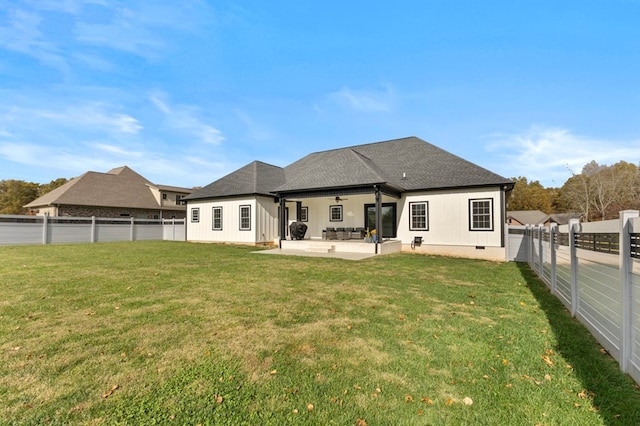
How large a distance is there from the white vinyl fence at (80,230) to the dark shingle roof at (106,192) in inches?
267

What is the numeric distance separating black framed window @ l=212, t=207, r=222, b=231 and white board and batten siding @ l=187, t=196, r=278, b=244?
0.16 meters

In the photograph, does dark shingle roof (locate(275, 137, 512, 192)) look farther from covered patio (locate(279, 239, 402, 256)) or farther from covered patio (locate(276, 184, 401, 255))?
covered patio (locate(279, 239, 402, 256))

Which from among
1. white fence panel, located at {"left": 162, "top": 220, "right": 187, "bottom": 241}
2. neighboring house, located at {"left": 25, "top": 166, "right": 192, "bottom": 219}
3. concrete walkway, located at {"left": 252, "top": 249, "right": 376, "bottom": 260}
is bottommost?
concrete walkway, located at {"left": 252, "top": 249, "right": 376, "bottom": 260}

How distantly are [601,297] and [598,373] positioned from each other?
46.0 inches

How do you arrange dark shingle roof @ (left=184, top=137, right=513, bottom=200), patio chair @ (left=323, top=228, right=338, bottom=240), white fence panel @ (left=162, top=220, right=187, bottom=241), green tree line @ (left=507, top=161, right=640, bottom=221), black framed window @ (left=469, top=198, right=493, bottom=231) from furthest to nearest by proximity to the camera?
green tree line @ (left=507, top=161, right=640, bottom=221)
white fence panel @ (left=162, top=220, right=187, bottom=241)
patio chair @ (left=323, top=228, right=338, bottom=240)
dark shingle roof @ (left=184, top=137, right=513, bottom=200)
black framed window @ (left=469, top=198, right=493, bottom=231)

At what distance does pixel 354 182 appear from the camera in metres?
13.7

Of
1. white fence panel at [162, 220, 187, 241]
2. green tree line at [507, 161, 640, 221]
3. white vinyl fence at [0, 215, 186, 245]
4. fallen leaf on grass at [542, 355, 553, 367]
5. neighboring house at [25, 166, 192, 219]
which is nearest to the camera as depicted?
fallen leaf on grass at [542, 355, 553, 367]

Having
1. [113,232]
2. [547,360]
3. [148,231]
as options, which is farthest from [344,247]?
[113,232]

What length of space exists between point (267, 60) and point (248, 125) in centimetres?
493

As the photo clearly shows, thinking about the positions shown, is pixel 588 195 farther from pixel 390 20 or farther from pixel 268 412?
pixel 268 412

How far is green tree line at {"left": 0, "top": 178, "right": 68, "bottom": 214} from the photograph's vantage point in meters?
39.1

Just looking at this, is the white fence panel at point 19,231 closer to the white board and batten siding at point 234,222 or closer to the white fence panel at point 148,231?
the white fence panel at point 148,231

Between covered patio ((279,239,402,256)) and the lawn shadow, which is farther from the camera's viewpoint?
covered patio ((279,239,402,256))

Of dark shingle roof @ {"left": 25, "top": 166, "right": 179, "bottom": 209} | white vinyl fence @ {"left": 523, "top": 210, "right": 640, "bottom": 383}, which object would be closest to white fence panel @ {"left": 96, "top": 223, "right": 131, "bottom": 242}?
dark shingle roof @ {"left": 25, "top": 166, "right": 179, "bottom": 209}
